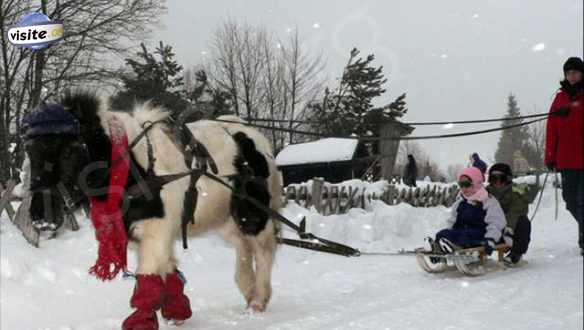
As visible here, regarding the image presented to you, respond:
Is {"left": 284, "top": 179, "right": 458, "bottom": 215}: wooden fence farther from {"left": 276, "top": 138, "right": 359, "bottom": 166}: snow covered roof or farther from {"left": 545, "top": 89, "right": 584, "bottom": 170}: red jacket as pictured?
{"left": 276, "top": 138, "right": 359, "bottom": 166}: snow covered roof

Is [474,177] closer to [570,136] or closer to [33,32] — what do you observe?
[570,136]

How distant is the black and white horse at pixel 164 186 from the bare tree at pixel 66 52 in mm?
2346

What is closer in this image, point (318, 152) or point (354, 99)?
point (354, 99)

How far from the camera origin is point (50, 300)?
539 centimetres

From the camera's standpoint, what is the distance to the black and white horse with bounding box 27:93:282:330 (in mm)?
3393

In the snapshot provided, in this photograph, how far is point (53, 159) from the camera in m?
3.32

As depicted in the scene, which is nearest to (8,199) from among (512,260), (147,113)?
(147,113)

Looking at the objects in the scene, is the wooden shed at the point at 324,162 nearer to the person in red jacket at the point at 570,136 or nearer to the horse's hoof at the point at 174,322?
the person in red jacket at the point at 570,136

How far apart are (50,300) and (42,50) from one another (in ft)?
8.80

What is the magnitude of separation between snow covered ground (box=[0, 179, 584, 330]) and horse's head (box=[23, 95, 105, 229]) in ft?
4.23

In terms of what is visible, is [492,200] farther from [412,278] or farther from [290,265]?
[290,265]

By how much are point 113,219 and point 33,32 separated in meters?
2.45

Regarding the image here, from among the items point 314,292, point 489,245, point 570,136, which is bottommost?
point 314,292

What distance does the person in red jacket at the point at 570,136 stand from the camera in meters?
3.94
